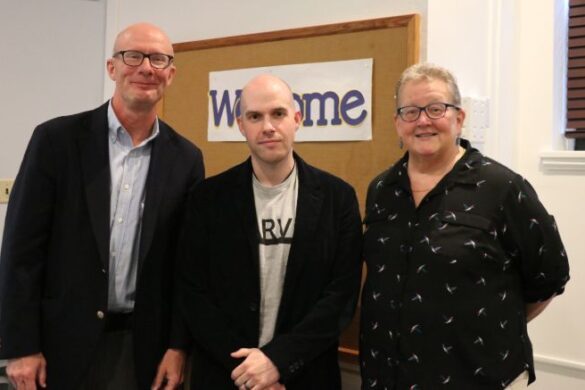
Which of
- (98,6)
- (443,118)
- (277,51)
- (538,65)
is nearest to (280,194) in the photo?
(443,118)

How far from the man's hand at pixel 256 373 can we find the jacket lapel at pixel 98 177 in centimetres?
50

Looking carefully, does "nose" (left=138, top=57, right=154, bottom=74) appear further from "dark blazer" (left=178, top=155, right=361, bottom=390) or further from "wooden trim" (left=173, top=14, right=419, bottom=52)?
"wooden trim" (left=173, top=14, right=419, bottom=52)

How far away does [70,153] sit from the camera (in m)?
1.74

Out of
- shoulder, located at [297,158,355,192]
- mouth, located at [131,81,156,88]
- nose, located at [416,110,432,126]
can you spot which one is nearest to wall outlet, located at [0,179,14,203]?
mouth, located at [131,81,156,88]

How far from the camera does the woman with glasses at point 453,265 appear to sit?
148 centimetres

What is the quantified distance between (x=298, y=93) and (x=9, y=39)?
162 centimetres

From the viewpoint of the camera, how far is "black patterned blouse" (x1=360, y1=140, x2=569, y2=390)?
1.48 metres

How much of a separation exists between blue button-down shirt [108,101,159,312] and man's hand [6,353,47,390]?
0.24 metres

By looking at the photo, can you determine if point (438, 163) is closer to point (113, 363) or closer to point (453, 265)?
point (453, 265)

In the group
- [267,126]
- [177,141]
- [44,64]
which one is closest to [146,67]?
[177,141]

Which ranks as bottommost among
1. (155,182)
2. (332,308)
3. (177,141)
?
(332,308)

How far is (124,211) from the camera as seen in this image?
1.76m

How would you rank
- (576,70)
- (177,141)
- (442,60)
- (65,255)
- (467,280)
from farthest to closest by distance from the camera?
1. (576,70)
2. (442,60)
3. (177,141)
4. (65,255)
5. (467,280)

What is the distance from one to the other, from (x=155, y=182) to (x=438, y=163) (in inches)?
32.9
